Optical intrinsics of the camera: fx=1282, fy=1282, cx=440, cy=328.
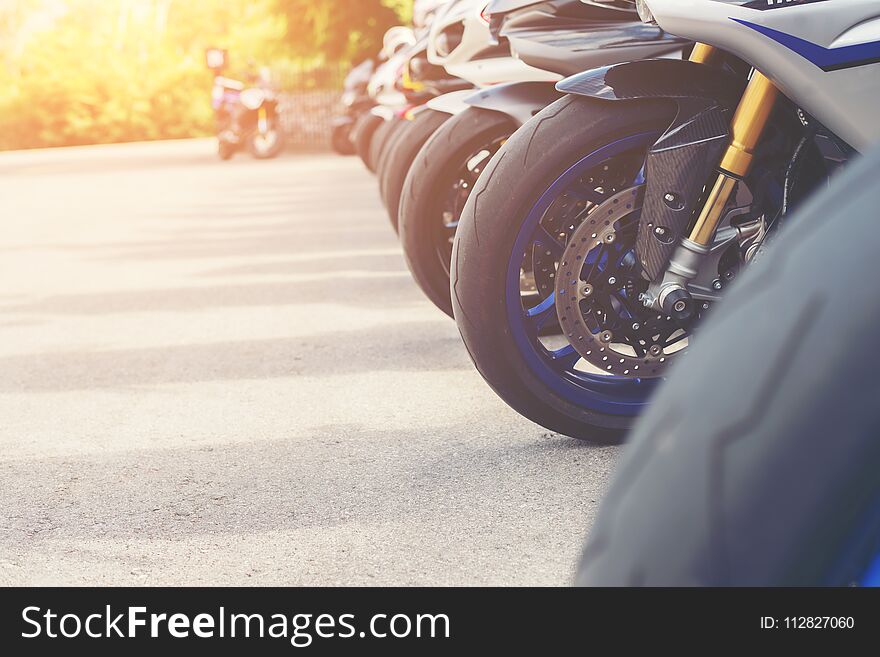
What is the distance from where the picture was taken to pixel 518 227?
9.41 feet

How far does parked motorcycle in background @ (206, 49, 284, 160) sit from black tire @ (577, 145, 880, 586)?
830 inches

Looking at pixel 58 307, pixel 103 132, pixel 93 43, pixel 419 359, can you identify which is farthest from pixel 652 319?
pixel 93 43

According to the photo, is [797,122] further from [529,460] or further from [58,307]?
[58,307]

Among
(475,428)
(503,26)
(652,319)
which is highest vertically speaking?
(503,26)

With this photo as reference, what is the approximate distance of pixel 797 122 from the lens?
281 cm

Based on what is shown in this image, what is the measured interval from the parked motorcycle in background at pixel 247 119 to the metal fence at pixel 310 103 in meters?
4.13

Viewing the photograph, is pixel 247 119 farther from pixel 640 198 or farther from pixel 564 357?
pixel 640 198

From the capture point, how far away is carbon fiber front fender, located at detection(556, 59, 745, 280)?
275 cm

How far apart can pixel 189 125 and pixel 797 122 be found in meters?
32.3

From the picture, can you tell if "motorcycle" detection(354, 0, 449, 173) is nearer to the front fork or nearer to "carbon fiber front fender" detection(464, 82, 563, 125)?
"carbon fiber front fender" detection(464, 82, 563, 125)

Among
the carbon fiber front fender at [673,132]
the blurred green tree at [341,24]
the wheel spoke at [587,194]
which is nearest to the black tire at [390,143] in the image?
the wheel spoke at [587,194]

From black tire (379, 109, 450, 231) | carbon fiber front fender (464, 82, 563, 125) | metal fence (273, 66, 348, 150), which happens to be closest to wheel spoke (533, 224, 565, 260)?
carbon fiber front fender (464, 82, 563, 125)

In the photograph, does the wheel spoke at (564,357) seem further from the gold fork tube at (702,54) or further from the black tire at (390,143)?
the black tire at (390,143)

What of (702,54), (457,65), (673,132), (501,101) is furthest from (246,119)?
(673,132)
